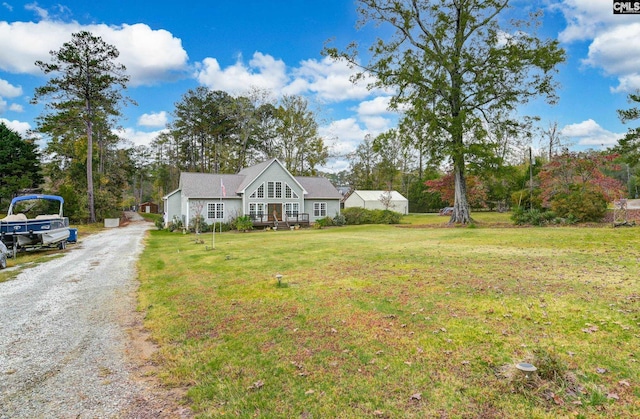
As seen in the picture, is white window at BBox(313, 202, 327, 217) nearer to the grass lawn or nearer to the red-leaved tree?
the red-leaved tree

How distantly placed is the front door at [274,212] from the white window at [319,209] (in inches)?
159

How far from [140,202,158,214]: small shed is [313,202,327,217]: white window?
154 feet

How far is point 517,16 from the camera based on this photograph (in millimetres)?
22844

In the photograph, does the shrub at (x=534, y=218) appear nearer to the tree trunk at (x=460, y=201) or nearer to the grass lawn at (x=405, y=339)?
the tree trunk at (x=460, y=201)

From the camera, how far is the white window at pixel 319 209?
112 ft

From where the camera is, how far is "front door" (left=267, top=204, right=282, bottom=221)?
31.3m

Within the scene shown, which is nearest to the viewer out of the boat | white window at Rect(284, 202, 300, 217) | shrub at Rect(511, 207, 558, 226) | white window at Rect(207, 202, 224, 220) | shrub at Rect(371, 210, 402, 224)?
the boat

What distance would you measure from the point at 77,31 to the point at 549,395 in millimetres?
37923

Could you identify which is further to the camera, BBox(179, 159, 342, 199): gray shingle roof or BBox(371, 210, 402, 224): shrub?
BBox(371, 210, 402, 224): shrub

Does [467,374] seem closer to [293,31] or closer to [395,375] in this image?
[395,375]

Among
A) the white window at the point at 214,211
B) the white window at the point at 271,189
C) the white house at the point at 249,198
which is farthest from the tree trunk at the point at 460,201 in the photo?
the white window at the point at 214,211

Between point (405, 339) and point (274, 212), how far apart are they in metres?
27.4

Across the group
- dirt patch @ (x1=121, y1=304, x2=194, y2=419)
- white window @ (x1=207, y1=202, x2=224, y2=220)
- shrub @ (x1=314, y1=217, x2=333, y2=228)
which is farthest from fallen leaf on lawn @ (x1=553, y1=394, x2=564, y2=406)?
white window @ (x1=207, y1=202, x2=224, y2=220)

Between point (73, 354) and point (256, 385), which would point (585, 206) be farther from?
point (73, 354)
